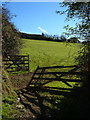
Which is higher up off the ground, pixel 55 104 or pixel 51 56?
pixel 55 104

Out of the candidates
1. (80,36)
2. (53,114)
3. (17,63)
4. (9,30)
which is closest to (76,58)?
(80,36)

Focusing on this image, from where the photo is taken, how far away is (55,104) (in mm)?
5484

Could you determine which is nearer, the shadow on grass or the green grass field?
the shadow on grass

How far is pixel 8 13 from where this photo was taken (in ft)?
42.4

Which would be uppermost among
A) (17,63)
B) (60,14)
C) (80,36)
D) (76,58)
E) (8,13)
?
(8,13)

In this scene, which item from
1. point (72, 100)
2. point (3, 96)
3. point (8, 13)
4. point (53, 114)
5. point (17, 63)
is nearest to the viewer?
point (72, 100)

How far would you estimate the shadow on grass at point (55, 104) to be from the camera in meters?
3.53

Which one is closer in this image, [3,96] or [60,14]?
[3,96]

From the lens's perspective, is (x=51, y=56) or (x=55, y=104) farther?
(x=51, y=56)

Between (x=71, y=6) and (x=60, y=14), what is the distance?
2.37ft

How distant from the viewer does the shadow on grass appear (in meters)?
3.53

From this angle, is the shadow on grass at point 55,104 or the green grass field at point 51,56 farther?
the green grass field at point 51,56

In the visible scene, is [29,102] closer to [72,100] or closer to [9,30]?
[72,100]

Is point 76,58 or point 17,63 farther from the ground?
point 76,58
